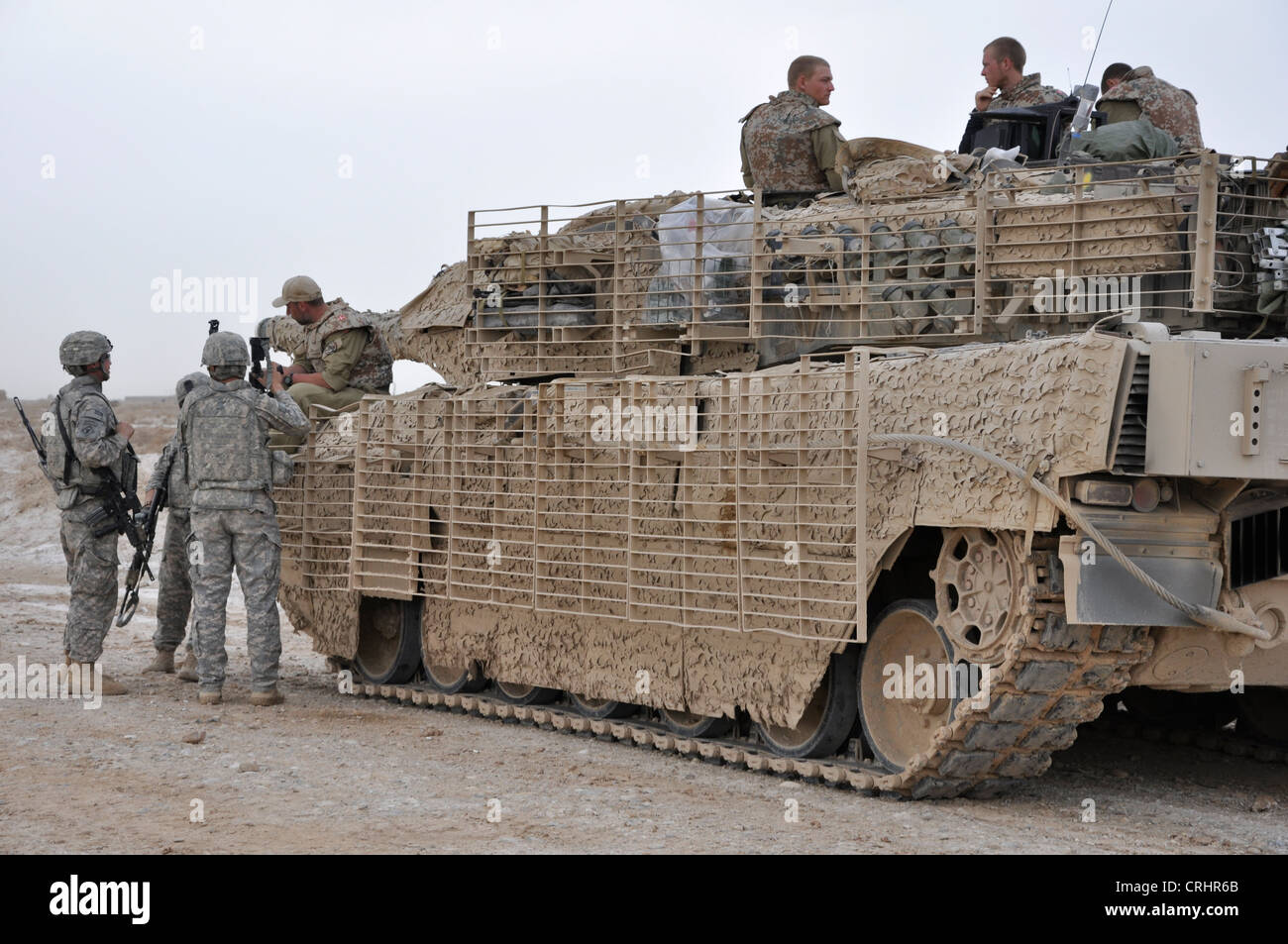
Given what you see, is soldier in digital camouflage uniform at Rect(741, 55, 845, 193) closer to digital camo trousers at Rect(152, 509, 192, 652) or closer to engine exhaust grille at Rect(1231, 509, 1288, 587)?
engine exhaust grille at Rect(1231, 509, 1288, 587)

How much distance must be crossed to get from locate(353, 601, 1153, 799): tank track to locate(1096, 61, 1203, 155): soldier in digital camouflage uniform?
11.0ft

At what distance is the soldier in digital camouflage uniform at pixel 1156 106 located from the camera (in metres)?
8.77

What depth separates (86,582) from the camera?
33.9 ft

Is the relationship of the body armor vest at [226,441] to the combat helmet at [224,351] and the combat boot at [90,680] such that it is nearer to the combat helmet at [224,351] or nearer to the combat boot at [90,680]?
the combat helmet at [224,351]

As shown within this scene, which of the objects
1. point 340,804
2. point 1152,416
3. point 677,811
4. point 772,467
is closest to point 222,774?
point 340,804

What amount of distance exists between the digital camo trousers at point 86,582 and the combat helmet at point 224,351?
136 cm

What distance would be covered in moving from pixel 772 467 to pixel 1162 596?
2146 mm

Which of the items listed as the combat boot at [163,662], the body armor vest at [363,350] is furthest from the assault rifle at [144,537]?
the body armor vest at [363,350]

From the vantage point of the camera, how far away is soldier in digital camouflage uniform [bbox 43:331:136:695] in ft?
33.6

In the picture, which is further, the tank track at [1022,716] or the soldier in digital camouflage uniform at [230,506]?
the soldier in digital camouflage uniform at [230,506]

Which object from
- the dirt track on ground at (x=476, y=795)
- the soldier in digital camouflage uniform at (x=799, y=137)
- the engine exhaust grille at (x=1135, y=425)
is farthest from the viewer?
the soldier in digital camouflage uniform at (x=799, y=137)

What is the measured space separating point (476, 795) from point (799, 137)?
4.67 m

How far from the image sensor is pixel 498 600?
974cm

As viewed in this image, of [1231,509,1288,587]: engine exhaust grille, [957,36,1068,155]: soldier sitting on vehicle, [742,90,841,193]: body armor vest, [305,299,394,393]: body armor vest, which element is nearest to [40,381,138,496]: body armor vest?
[305,299,394,393]: body armor vest
